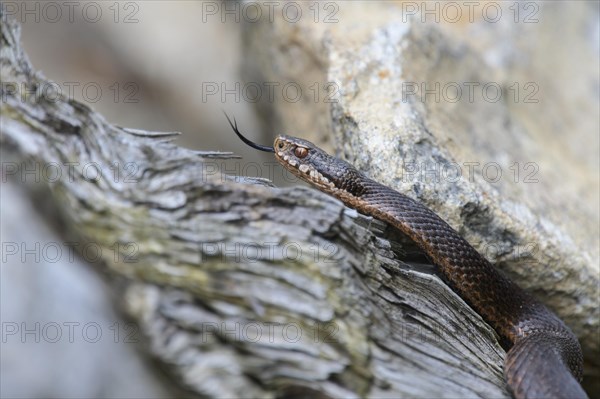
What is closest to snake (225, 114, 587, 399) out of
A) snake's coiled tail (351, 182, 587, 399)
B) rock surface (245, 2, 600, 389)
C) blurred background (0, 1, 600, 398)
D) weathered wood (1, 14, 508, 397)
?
snake's coiled tail (351, 182, 587, 399)

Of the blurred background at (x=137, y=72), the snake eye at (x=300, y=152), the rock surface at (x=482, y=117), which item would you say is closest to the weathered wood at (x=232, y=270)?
the blurred background at (x=137, y=72)

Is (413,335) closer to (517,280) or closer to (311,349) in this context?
(311,349)

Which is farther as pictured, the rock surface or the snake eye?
the snake eye

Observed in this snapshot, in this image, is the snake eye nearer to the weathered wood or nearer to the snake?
the snake

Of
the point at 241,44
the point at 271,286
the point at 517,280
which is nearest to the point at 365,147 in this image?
the point at 517,280

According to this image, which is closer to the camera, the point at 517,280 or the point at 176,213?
the point at 176,213

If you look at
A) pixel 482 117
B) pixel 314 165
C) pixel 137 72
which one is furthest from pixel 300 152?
pixel 137 72
